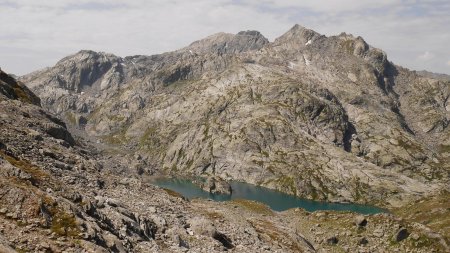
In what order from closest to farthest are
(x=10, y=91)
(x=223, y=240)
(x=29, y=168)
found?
1. (x=29, y=168)
2. (x=223, y=240)
3. (x=10, y=91)

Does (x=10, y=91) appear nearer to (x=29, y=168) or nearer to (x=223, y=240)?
(x=29, y=168)

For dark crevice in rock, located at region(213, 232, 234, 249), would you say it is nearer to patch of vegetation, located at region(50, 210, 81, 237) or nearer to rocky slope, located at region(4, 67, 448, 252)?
rocky slope, located at region(4, 67, 448, 252)

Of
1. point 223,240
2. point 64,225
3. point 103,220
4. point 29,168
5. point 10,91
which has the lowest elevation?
point 223,240

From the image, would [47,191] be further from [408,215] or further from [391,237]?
[408,215]

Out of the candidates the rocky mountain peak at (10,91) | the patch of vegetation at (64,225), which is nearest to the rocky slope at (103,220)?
the patch of vegetation at (64,225)

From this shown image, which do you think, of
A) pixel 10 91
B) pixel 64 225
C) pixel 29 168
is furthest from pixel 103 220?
pixel 10 91

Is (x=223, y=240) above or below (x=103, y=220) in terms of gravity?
below

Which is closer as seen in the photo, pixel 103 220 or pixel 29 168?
pixel 103 220

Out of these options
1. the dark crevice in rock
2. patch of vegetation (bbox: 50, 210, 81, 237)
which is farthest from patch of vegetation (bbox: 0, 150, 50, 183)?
the dark crevice in rock

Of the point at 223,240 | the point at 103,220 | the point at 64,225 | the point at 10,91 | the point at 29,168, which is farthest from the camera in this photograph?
the point at 10,91

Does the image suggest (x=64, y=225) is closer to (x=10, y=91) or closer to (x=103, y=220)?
(x=103, y=220)
